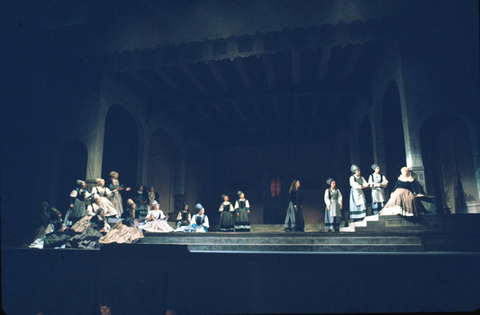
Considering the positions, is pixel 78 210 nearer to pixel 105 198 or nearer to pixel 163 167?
pixel 105 198

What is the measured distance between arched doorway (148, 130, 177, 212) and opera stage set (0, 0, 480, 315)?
0.32ft

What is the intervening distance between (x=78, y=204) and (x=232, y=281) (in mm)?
6549

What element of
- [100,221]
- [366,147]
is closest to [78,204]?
[100,221]

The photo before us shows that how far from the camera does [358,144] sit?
13031 millimetres

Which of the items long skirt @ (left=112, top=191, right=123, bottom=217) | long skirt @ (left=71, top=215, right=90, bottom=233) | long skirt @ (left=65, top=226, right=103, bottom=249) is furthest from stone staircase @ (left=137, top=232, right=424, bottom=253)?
long skirt @ (left=112, top=191, right=123, bottom=217)

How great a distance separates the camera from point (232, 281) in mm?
3215

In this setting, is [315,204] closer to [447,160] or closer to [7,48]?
[447,160]

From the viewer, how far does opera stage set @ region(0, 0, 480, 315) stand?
10.2ft

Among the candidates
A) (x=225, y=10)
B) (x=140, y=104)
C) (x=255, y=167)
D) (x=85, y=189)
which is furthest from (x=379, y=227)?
(x=255, y=167)

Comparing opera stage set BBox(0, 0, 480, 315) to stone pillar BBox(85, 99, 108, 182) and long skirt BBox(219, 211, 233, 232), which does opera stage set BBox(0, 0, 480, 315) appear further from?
long skirt BBox(219, 211, 233, 232)

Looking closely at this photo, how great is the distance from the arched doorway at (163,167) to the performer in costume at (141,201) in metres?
2.07

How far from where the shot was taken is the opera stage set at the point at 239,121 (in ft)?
10.2

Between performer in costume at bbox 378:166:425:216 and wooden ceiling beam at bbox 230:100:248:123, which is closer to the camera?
performer in costume at bbox 378:166:425:216

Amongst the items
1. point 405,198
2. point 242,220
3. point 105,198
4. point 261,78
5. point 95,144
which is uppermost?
point 261,78
